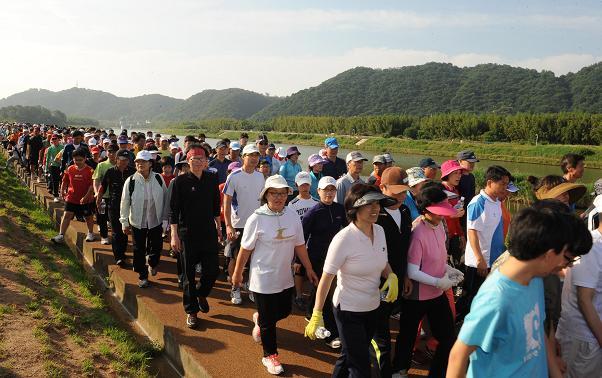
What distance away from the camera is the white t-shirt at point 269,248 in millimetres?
3568

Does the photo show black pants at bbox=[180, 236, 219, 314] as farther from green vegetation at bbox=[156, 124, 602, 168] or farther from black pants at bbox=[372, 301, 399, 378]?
green vegetation at bbox=[156, 124, 602, 168]

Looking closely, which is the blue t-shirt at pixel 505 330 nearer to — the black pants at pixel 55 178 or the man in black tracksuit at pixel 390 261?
the man in black tracksuit at pixel 390 261

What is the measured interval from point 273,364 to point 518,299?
240 centimetres

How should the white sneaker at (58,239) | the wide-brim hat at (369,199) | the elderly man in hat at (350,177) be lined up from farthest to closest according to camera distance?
the white sneaker at (58,239), the elderly man in hat at (350,177), the wide-brim hat at (369,199)

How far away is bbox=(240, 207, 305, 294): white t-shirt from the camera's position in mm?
3568

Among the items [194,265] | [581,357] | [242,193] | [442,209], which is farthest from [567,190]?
[194,265]

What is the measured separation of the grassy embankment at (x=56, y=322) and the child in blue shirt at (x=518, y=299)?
133 inches

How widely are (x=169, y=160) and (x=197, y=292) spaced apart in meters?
3.47

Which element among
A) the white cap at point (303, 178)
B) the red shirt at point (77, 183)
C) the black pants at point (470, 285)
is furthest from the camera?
the red shirt at point (77, 183)

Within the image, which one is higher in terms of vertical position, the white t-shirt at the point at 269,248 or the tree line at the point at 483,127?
the tree line at the point at 483,127

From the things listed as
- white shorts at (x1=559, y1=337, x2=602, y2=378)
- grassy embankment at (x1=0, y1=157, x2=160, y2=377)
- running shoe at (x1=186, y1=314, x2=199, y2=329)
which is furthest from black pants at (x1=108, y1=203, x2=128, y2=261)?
white shorts at (x1=559, y1=337, x2=602, y2=378)

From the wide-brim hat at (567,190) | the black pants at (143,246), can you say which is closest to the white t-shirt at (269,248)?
the wide-brim hat at (567,190)

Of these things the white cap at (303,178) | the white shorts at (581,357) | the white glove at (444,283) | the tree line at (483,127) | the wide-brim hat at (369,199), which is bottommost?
the white shorts at (581,357)

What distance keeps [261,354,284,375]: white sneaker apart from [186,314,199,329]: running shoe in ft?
3.69
